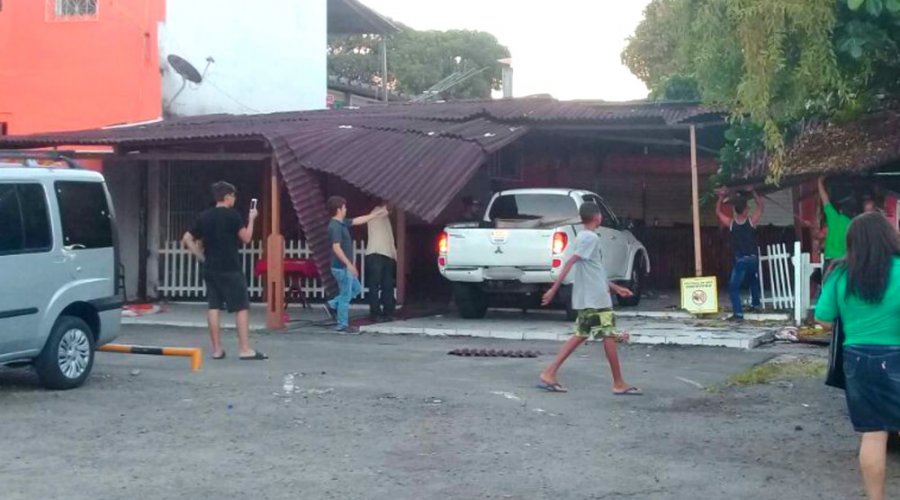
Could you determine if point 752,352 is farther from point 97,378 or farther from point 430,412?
point 97,378

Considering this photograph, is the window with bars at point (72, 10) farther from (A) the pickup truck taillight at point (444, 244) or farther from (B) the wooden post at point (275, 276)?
(A) the pickup truck taillight at point (444, 244)

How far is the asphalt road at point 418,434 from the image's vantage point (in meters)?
7.52

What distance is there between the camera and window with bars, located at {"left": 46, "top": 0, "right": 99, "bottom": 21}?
21.8 metres

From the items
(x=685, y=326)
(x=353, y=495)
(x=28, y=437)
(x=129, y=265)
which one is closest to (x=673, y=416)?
(x=353, y=495)

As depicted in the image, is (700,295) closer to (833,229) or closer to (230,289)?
(833,229)

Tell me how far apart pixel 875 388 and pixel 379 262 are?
34.6 feet

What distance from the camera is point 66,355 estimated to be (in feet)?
36.1

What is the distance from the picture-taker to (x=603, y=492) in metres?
7.36

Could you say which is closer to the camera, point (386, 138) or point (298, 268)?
point (386, 138)

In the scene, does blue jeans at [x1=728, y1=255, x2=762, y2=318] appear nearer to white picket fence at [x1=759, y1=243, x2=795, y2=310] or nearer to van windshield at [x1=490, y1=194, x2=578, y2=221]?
white picket fence at [x1=759, y1=243, x2=795, y2=310]

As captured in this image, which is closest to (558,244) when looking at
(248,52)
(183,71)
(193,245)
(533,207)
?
(533,207)

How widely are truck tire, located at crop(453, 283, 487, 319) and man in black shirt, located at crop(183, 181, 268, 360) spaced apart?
185 inches

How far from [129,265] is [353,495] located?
45.0 ft

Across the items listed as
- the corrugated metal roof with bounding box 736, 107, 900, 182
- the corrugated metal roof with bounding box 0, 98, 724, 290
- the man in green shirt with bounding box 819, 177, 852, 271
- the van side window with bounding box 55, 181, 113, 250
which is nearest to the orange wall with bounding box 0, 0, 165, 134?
the corrugated metal roof with bounding box 0, 98, 724, 290
